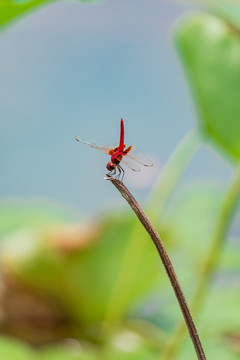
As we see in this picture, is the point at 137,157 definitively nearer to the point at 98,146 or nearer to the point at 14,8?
the point at 98,146

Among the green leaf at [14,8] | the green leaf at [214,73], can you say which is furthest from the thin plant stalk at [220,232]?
the green leaf at [14,8]

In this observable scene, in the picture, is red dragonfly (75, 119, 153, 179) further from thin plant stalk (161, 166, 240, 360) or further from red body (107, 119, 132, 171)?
thin plant stalk (161, 166, 240, 360)

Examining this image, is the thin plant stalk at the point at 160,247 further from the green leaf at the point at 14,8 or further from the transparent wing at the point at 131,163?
the green leaf at the point at 14,8

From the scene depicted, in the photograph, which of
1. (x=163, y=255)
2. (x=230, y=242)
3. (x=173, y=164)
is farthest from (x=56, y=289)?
(x=163, y=255)

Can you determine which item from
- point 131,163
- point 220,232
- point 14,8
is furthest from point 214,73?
point 131,163

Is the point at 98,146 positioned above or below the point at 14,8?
below

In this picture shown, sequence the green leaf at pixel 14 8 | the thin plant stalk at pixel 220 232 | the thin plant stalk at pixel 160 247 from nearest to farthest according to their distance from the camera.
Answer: the thin plant stalk at pixel 160 247 → the green leaf at pixel 14 8 → the thin plant stalk at pixel 220 232

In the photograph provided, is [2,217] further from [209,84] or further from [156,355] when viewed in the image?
[209,84]
